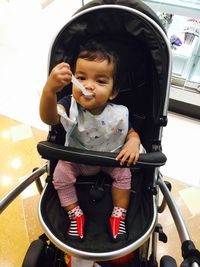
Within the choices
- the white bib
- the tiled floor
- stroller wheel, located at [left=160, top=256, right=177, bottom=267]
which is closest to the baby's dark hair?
the white bib

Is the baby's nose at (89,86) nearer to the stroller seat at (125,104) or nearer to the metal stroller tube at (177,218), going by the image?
the stroller seat at (125,104)

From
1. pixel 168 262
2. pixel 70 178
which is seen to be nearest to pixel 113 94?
pixel 70 178

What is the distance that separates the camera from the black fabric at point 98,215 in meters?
0.79

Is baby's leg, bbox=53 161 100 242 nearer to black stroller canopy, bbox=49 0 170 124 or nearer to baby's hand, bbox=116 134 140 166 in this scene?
baby's hand, bbox=116 134 140 166

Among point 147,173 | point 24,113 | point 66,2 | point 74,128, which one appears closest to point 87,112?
point 74,128

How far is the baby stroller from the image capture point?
2.51 feet

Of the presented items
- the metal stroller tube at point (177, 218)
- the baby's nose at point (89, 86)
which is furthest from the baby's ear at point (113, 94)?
the metal stroller tube at point (177, 218)

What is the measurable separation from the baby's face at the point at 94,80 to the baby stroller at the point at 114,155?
0.12m

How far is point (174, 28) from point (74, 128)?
1272mm

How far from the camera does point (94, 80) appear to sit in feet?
2.73

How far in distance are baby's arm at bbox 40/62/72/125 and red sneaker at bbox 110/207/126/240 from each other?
1.17 ft

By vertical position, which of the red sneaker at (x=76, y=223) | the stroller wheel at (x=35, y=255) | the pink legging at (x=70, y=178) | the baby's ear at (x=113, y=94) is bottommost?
the stroller wheel at (x=35, y=255)

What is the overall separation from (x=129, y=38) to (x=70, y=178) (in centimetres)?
50

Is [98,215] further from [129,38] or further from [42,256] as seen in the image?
[129,38]
